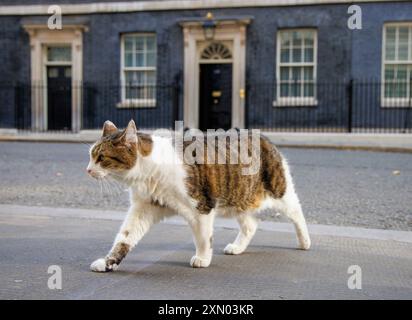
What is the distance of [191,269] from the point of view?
427 cm

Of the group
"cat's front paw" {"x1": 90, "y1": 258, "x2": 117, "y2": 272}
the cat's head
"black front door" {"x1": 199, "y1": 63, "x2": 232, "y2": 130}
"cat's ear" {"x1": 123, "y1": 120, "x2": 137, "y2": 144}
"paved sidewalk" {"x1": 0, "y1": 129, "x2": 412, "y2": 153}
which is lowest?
"cat's front paw" {"x1": 90, "y1": 258, "x2": 117, "y2": 272}

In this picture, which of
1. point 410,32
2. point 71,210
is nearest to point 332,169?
point 71,210

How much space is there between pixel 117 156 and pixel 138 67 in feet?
57.1

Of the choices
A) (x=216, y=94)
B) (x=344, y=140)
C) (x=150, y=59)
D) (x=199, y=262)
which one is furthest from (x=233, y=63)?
(x=199, y=262)

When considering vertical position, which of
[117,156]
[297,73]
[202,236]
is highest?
[297,73]

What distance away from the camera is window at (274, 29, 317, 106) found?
19.5 m

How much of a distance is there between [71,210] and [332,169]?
601cm

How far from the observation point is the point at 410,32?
62.8ft

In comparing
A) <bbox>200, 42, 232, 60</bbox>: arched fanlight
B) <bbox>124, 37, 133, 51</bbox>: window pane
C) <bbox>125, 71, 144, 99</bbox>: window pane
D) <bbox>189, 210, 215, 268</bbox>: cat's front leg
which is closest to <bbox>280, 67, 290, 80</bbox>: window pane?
<bbox>200, 42, 232, 60</bbox>: arched fanlight

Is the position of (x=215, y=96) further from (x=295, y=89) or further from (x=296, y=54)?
(x=296, y=54)

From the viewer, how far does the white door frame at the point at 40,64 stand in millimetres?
20984

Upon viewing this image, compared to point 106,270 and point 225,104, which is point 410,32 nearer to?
point 225,104

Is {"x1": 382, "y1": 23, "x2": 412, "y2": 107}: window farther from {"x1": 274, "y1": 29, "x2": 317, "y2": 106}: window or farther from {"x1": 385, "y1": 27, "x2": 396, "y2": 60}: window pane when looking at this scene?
{"x1": 274, "y1": 29, "x2": 317, "y2": 106}: window

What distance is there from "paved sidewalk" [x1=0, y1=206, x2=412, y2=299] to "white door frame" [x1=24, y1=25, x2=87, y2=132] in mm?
15036
